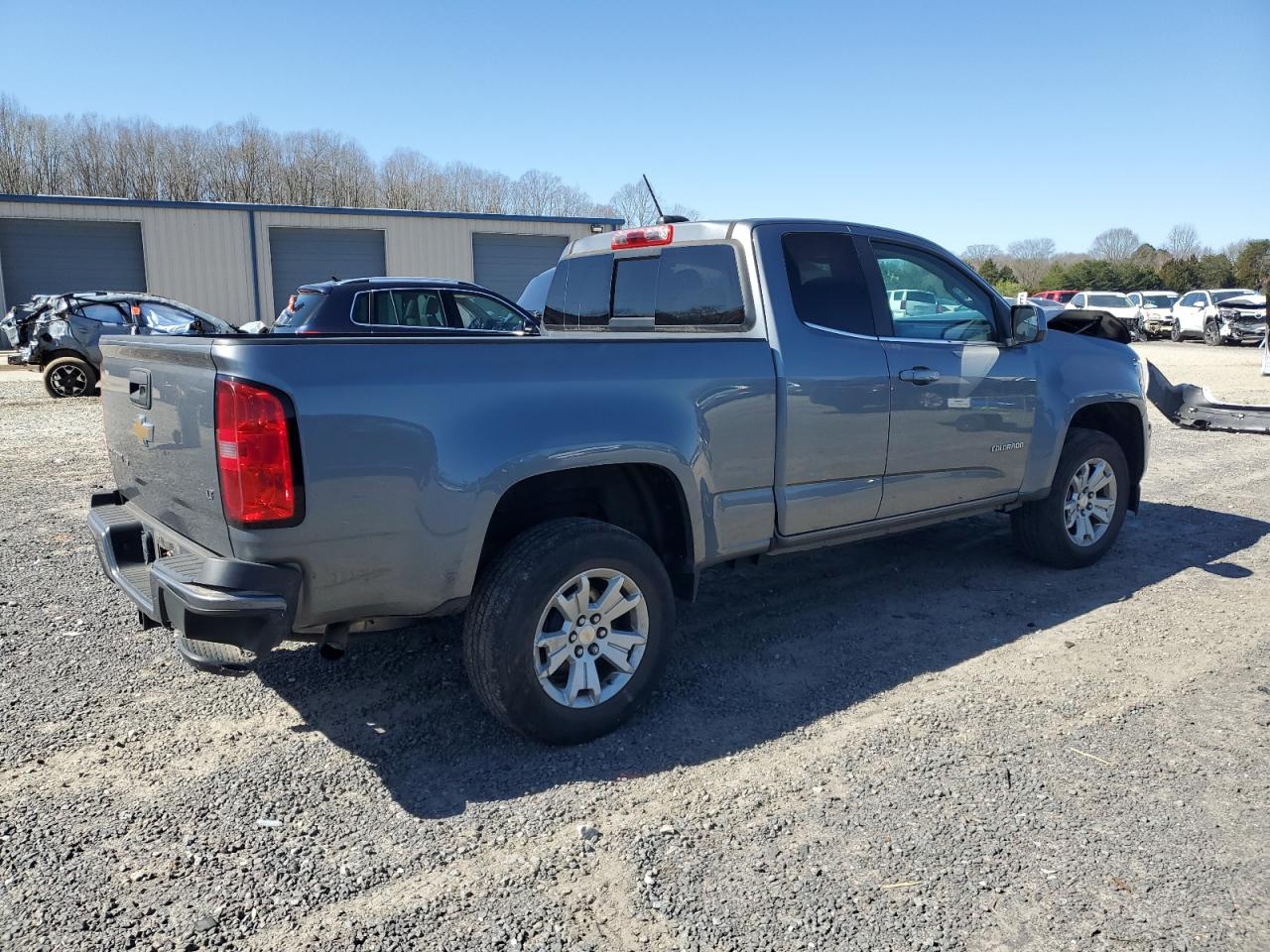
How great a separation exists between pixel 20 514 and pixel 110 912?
17.8 feet

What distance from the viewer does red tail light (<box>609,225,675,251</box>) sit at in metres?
4.64

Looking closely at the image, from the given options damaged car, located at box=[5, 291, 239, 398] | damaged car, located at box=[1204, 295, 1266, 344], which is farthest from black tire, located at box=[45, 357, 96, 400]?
damaged car, located at box=[1204, 295, 1266, 344]

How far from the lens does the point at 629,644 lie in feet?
11.9

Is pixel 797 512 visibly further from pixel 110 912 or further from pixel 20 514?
pixel 20 514

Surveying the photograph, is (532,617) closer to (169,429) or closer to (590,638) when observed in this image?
(590,638)

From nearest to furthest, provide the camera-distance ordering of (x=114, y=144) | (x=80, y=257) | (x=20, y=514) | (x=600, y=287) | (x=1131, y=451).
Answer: (x=600, y=287), (x=1131, y=451), (x=20, y=514), (x=80, y=257), (x=114, y=144)

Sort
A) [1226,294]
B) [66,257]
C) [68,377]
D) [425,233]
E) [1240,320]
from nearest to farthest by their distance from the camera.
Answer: [68,377]
[66,257]
[1240,320]
[425,233]
[1226,294]

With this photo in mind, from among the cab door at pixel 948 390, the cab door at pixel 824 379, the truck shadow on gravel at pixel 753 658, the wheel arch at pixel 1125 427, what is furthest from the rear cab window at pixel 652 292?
the wheel arch at pixel 1125 427

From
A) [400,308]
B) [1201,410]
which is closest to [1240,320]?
[1201,410]

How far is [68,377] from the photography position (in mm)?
14766

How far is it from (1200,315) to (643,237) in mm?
32920

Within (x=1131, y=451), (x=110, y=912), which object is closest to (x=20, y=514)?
(x=110, y=912)

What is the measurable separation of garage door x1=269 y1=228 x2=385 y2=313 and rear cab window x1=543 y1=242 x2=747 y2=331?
26330mm

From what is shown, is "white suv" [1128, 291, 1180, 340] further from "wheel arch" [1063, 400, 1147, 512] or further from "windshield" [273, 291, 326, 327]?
"windshield" [273, 291, 326, 327]
